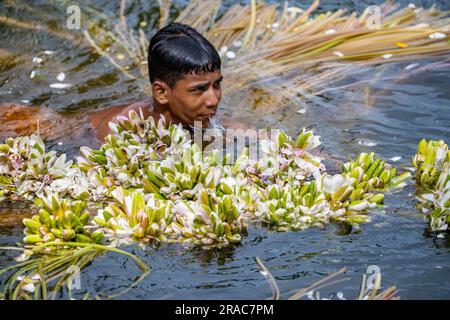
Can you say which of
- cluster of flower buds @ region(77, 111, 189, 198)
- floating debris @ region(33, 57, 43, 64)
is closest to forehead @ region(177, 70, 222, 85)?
cluster of flower buds @ region(77, 111, 189, 198)

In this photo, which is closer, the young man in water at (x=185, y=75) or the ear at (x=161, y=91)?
the young man in water at (x=185, y=75)

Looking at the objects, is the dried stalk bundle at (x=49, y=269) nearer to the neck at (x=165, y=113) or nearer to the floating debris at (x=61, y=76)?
the neck at (x=165, y=113)

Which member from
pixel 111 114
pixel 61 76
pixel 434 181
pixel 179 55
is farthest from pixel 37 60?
pixel 434 181

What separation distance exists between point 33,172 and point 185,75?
1.19 m

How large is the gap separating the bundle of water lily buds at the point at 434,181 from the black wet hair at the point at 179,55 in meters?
1.38

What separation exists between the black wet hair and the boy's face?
0.12ft

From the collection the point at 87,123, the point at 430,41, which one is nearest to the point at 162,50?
the point at 87,123

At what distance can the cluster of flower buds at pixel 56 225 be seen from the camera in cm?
375

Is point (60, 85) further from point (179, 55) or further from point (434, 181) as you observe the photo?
point (434, 181)

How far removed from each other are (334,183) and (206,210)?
26.9 inches

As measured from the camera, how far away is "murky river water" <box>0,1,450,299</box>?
146 inches

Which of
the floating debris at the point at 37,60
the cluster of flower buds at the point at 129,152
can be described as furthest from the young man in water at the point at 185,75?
the floating debris at the point at 37,60

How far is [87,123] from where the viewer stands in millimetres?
5656
